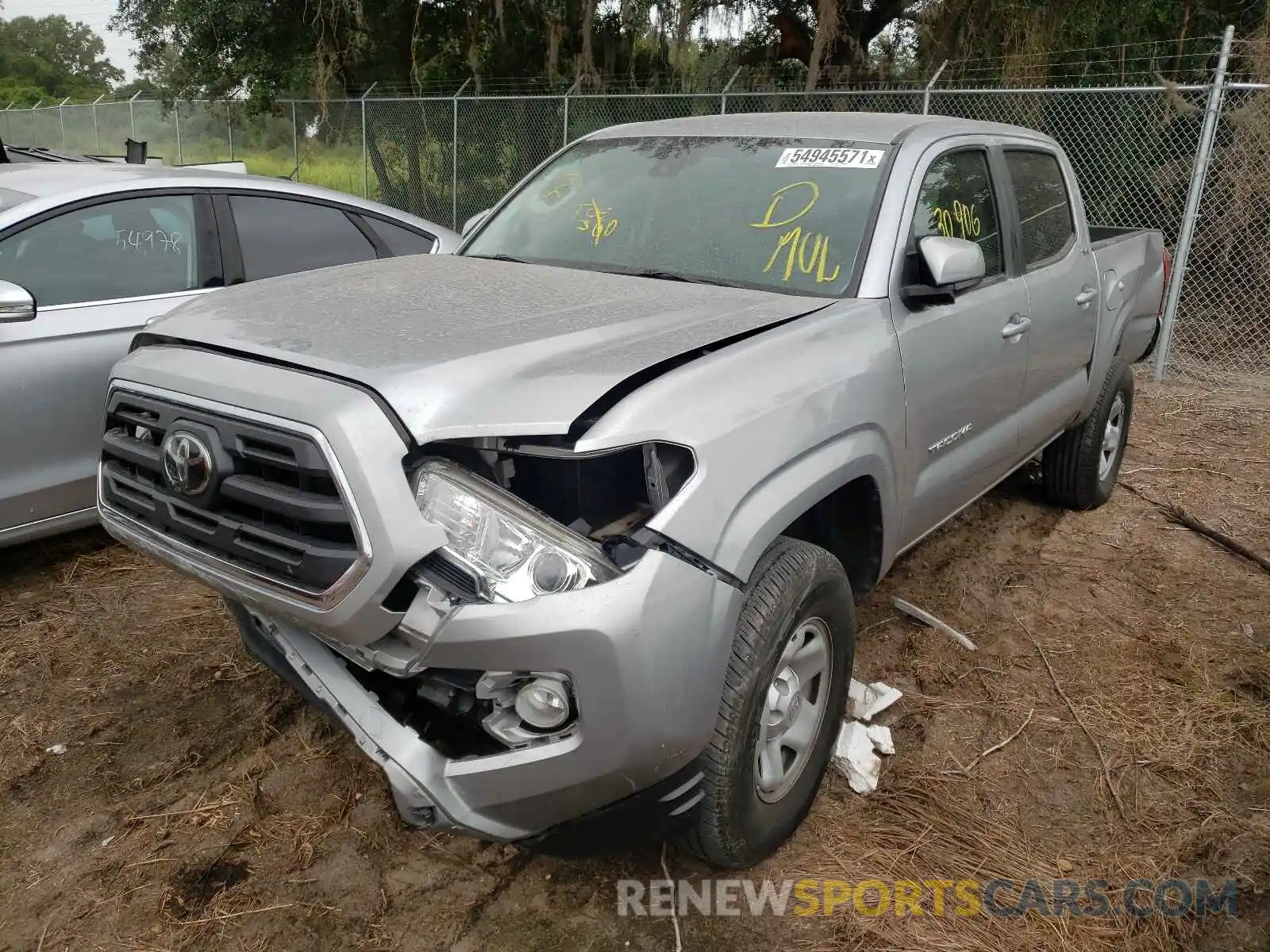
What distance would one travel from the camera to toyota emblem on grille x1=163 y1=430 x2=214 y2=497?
7.11 feet

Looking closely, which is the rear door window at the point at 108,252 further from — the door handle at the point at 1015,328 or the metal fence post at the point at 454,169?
the metal fence post at the point at 454,169

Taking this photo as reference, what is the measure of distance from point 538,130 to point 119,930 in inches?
431

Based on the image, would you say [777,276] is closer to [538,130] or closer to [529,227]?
[529,227]

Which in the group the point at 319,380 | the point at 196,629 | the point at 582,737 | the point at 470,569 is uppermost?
the point at 319,380

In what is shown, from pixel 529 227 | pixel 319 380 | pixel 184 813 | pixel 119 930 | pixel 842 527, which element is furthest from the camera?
pixel 529 227

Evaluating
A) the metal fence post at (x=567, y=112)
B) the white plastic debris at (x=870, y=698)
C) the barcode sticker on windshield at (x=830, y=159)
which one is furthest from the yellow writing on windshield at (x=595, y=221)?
the metal fence post at (x=567, y=112)

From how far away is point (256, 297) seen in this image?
2777 mm

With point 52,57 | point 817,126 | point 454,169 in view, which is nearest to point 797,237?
point 817,126

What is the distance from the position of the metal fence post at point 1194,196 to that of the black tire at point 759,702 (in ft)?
22.2

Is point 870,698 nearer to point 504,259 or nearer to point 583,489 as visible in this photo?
Answer: point 583,489

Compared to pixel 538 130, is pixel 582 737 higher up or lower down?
lower down

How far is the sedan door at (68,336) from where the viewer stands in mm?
3730

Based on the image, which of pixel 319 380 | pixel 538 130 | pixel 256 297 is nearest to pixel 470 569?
pixel 319 380

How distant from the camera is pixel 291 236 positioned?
482 centimetres
